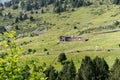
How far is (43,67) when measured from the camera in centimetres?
3069

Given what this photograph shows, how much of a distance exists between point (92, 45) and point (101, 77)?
8638cm

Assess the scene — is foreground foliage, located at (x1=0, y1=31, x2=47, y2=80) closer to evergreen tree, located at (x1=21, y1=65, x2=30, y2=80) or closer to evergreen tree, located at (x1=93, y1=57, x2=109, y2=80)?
evergreen tree, located at (x1=21, y1=65, x2=30, y2=80)

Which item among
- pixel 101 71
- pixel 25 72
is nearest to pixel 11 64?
pixel 25 72

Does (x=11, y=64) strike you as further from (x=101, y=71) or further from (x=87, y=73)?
(x=101, y=71)

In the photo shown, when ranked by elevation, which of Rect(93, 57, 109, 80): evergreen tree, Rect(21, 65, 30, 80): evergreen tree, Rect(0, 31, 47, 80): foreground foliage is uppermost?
Rect(0, 31, 47, 80): foreground foliage

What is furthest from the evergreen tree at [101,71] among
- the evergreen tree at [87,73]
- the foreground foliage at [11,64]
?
the foreground foliage at [11,64]

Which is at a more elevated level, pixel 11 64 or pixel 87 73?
pixel 11 64

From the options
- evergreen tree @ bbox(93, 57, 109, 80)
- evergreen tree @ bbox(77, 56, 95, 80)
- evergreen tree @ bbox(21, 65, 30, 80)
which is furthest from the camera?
evergreen tree @ bbox(93, 57, 109, 80)

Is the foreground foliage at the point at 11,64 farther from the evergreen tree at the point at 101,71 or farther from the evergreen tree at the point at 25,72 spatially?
the evergreen tree at the point at 101,71

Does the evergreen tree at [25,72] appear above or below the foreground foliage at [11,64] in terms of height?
below

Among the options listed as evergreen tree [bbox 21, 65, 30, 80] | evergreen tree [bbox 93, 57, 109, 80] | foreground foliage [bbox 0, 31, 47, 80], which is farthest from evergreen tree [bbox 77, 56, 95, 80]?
foreground foliage [bbox 0, 31, 47, 80]

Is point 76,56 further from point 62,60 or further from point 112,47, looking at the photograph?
point 112,47

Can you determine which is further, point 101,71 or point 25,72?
point 101,71

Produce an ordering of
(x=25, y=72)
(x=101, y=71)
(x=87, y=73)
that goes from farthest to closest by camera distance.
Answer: (x=101, y=71) → (x=87, y=73) → (x=25, y=72)
